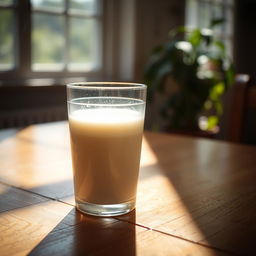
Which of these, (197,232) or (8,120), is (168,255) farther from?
(8,120)

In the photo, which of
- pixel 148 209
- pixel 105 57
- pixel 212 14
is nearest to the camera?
pixel 148 209

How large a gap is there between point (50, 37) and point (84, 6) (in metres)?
0.38

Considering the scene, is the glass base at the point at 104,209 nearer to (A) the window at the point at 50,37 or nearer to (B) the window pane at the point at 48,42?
(A) the window at the point at 50,37

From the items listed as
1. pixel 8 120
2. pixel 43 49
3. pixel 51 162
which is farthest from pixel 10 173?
pixel 43 49

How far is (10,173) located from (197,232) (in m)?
0.40

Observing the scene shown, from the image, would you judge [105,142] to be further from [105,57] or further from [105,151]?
[105,57]

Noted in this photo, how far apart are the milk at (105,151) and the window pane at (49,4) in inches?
86.5

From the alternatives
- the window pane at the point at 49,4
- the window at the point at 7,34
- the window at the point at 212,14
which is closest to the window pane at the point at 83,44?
the window pane at the point at 49,4

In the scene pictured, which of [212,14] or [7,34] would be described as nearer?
[7,34]

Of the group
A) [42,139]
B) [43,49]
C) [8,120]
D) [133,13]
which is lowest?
[8,120]

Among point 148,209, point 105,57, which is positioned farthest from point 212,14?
point 148,209

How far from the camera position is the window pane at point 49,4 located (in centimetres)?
259

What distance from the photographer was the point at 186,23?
362 centimetres

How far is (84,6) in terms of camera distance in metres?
2.92
